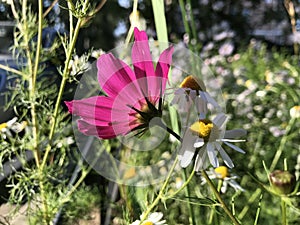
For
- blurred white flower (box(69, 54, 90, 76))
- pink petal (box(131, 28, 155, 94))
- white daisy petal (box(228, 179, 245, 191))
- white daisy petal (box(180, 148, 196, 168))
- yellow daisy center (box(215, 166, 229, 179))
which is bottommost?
white daisy petal (box(228, 179, 245, 191))

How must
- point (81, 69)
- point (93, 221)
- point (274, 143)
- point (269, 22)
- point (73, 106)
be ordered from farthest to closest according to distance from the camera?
point (269, 22) < point (274, 143) < point (93, 221) < point (81, 69) < point (73, 106)

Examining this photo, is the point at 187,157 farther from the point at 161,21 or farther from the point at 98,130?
the point at 161,21

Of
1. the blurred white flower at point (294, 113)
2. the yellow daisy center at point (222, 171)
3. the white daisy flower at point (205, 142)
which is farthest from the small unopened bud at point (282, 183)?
the blurred white flower at point (294, 113)

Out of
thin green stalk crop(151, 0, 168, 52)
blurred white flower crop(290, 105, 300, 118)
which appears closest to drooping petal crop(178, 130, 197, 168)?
thin green stalk crop(151, 0, 168, 52)

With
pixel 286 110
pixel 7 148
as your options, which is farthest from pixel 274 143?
pixel 7 148

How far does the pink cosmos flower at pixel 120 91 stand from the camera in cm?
30

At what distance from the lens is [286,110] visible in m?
1.57

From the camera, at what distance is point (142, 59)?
1.00ft

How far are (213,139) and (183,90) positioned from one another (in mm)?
42

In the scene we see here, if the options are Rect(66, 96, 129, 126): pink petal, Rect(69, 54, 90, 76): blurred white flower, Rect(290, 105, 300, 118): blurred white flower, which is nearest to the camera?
Rect(66, 96, 129, 126): pink petal

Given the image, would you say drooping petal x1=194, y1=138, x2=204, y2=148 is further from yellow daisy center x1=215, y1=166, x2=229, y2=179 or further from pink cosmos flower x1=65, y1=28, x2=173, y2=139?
yellow daisy center x1=215, y1=166, x2=229, y2=179

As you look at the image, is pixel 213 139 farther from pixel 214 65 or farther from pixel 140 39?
pixel 214 65

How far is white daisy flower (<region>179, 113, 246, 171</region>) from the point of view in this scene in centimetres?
32

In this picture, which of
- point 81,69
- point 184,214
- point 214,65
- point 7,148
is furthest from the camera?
point 214,65
